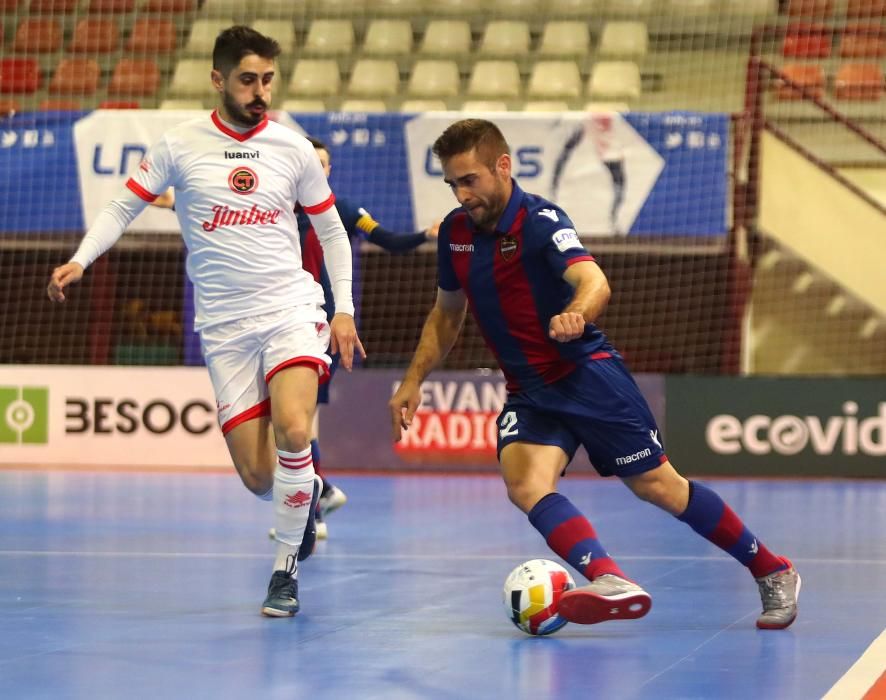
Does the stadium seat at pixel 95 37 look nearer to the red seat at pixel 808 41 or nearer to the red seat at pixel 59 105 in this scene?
the red seat at pixel 59 105

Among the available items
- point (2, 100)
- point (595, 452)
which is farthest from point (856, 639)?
point (2, 100)

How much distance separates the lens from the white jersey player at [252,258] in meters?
6.03

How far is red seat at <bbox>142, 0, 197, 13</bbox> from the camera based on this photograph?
17031mm

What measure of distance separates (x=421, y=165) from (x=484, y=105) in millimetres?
2628

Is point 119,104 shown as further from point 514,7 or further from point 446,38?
point 514,7

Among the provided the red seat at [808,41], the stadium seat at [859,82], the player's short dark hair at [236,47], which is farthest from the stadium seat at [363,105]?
the player's short dark hair at [236,47]

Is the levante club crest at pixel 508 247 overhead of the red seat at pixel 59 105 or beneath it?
beneath

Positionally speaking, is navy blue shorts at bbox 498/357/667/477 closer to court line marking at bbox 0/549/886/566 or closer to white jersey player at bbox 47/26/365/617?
white jersey player at bbox 47/26/365/617

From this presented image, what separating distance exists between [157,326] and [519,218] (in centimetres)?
1124

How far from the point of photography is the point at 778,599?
5707mm

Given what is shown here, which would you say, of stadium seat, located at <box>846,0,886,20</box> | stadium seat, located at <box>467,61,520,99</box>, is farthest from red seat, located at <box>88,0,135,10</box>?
stadium seat, located at <box>846,0,886,20</box>

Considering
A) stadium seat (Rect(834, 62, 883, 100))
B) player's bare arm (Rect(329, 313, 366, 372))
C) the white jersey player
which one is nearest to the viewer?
player's bare arm (Rect(329, 313, 366, 372))

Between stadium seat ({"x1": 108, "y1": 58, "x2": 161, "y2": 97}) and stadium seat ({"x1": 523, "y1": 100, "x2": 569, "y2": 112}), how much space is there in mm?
3896

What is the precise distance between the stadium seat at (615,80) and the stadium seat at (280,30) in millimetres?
3283
